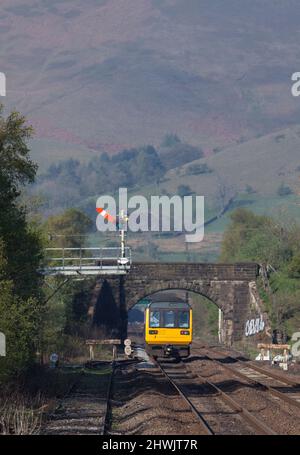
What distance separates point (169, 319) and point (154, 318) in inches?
27.3

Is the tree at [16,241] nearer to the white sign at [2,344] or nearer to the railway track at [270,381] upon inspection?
the white sign at [2,344]

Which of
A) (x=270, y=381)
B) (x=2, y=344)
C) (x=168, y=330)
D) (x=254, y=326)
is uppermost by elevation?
(x=2, y=344)

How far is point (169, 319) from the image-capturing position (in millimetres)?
49156

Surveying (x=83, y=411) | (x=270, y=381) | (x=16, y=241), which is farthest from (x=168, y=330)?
(x=83, y=411)

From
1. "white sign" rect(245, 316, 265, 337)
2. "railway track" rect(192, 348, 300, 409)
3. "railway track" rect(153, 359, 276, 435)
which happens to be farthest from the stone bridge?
"railway track" rect(153, 359, 276, 435)

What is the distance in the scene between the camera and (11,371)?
29.1m

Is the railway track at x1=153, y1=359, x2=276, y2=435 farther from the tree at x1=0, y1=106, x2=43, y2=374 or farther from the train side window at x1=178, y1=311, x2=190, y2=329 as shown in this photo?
the train side window at x1=178, y1=311, x2=190, y2=329

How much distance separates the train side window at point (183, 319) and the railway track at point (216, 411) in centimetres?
1055

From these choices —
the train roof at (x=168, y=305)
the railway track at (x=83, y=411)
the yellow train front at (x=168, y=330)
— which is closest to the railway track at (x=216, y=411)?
the railway track at (x=83, y=411)

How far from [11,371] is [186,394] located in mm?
5585

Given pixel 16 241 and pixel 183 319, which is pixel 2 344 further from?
pixel 183 319

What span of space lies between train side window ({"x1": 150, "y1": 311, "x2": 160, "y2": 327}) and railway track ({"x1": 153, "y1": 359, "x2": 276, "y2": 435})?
10.8 m
